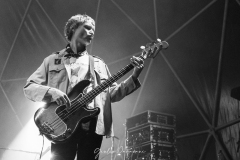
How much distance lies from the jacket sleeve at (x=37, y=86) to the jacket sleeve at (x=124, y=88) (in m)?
0.60

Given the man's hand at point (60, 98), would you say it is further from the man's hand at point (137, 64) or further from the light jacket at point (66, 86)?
the man's hand at point (137, 64)

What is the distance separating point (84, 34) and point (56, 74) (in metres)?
0.46

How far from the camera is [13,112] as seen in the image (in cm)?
827

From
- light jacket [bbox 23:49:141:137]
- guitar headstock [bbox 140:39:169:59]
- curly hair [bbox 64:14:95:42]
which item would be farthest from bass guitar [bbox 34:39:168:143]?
curly hair [bbox 64:14:95:42]

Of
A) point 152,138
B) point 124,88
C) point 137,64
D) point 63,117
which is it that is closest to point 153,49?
point 137,64

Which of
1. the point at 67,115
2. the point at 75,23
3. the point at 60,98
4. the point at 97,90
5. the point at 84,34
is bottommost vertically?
the point at 67,115

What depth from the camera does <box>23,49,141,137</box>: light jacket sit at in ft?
8.25

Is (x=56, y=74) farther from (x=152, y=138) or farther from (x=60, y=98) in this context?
(x=152, y=138)

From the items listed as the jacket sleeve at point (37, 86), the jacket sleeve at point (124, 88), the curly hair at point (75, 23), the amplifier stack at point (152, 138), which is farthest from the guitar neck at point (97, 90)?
the amplifier stack at point (152, 138)

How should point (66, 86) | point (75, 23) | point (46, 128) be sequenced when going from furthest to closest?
point (75, 23) < point (66, 86) < point (46, 128)

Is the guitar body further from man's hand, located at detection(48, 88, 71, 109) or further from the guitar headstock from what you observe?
the guitar headstock

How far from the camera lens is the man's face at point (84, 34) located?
9.25 feet

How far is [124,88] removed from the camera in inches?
104

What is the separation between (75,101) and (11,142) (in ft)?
20.3
